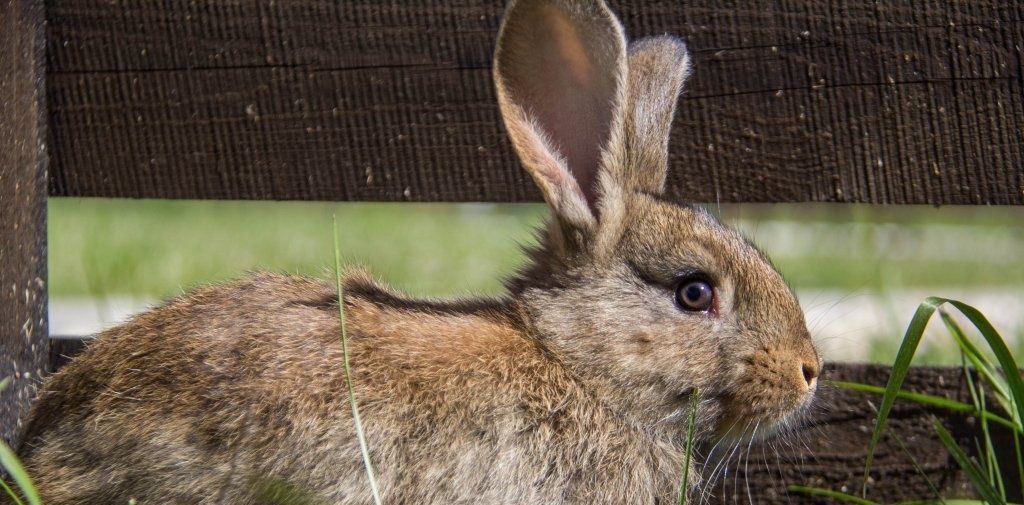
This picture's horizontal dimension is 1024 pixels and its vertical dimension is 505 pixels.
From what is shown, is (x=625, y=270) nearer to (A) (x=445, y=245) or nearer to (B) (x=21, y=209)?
(B) (x=21, y=209)

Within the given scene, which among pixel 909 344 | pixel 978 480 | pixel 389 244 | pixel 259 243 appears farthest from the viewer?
pixel 389 244

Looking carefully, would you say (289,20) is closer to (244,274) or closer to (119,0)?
(119,0)

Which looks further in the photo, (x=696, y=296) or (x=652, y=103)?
(x=652, y=103)

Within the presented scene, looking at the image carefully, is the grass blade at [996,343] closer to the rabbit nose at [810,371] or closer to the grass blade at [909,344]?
the grass blade at [909,344]

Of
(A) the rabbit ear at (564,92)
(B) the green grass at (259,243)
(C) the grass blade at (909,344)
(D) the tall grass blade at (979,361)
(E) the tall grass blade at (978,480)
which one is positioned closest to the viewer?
(C) the grass blade at (909,344)

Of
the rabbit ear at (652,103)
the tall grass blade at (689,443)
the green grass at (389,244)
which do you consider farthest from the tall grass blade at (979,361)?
the green grass at (389,244)

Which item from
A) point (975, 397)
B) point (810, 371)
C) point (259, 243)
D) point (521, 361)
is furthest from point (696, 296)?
point (259, 243)
